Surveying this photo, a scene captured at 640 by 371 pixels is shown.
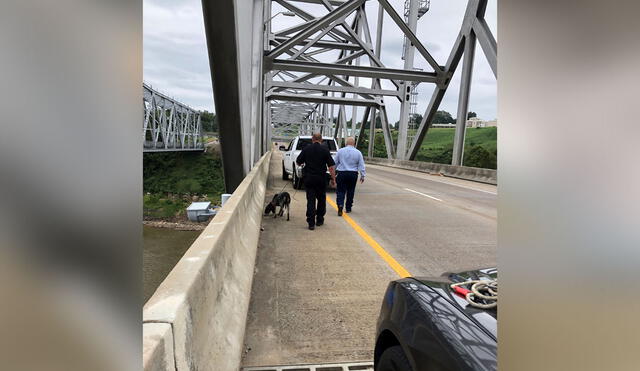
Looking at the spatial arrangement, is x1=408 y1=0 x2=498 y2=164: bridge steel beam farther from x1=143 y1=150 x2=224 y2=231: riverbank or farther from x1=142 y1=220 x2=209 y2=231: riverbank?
x1=142 y1=220 x2=209 y2=231: riverbank

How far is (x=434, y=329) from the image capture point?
1.97 meters

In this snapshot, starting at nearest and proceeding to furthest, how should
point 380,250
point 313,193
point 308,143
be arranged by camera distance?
point 380,250 < point 313,193 < point 308,143

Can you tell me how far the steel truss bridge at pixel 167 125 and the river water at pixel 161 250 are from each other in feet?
33.3

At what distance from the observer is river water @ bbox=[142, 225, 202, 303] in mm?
15172

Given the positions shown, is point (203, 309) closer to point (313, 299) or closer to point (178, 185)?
point (313, 299)

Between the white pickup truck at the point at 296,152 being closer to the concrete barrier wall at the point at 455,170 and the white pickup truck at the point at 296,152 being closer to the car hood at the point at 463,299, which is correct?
the concrete barrier wall at the point at 455,170

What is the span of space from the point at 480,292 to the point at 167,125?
147 feet

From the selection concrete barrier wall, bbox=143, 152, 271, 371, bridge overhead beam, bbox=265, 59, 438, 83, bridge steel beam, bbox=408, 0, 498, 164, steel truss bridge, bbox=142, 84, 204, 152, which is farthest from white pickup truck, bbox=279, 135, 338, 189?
steel truss bridge, bbox=142, 84, 204, 152

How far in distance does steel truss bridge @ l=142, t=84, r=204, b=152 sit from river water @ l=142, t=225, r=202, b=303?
10162mm

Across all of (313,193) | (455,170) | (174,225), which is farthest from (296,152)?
(174,225)
